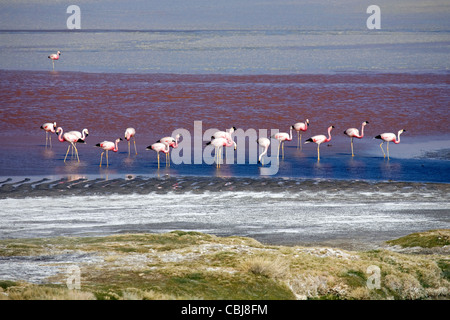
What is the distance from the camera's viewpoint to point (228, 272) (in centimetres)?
1133

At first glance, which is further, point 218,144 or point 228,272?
point 218,144

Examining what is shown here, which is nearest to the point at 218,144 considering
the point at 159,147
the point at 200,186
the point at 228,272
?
the point at 159,147

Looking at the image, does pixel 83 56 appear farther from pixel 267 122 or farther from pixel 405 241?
pixel 405 241

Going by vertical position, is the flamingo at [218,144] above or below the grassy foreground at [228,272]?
above

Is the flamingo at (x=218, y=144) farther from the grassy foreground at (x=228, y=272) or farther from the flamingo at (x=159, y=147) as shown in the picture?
the grassy foreground at (x=228, y=272)

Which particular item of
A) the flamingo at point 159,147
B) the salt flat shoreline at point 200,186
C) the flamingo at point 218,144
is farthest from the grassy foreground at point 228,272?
the flamingo at point 218,144

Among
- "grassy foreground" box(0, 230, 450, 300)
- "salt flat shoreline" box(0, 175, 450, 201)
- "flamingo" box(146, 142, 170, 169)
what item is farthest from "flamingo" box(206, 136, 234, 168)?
"grassy foreground" box(0, 230, 450, 300)

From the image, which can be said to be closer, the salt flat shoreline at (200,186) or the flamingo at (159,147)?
the salt flat shoreline at (200,186)

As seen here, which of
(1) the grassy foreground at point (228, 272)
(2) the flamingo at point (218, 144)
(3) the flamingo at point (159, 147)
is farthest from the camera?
(2) the flamingo at point (218, 144)

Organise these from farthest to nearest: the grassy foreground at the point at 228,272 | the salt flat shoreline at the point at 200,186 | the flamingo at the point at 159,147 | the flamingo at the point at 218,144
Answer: the flamingo at the point at 218,144
the flamingo at the point at 159,147
the salt flat shoreline at the point at 200,186
the grassy foreground at the point at 228,272

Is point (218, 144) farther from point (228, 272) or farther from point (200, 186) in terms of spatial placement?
point (228, 272)

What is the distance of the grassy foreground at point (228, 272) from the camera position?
33.0 ft

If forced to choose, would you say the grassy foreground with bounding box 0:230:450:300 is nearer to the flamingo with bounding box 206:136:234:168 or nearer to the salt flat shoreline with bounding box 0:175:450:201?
the salt flat shoreline with bounding box 0:175:450:201

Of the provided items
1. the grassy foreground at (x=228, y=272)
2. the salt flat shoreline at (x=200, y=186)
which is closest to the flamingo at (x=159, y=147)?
the salt flat shoreline at (x=200, y=186)
